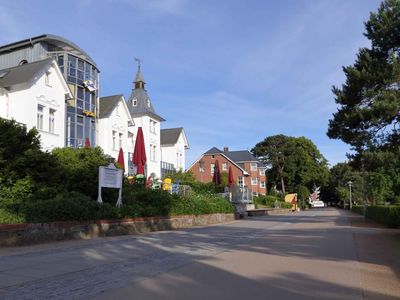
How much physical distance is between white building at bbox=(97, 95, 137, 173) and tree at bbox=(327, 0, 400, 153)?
2177cm

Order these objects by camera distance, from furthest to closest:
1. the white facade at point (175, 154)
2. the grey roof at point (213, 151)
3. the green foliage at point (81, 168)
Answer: the grey roof at point (213, 151) < the white facade at point (175, 154) < the green foliage at point (81, 168)

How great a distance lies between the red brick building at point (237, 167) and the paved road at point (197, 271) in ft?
226

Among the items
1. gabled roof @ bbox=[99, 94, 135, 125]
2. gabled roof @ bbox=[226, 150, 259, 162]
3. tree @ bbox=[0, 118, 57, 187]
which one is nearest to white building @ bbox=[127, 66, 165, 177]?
gabled roof @ bbox=[99, 94, 135, 125]

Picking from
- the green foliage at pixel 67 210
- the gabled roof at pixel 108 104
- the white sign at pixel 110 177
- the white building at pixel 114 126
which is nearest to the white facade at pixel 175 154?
the white building at pixel 114 126

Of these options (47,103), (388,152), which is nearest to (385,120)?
(388,152)

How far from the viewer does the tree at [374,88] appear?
2267cm

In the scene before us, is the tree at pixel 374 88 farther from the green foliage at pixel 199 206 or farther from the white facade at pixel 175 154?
the white facade at pixel 175 154

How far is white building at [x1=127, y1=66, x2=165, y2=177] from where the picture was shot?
51.5 metres

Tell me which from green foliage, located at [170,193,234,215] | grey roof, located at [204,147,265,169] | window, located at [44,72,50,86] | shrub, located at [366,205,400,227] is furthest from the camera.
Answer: grey roof, located at [204,147,265,169]

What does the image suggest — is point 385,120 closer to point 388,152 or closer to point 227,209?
point 388,152

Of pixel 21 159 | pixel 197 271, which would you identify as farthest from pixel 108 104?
pixel 197 271

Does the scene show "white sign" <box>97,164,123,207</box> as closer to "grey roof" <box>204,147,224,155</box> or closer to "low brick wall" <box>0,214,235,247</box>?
"low brick wall" <box>0,214,235,247</box>

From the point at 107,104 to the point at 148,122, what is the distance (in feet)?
33.9

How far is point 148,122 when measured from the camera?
5272 centimetres
